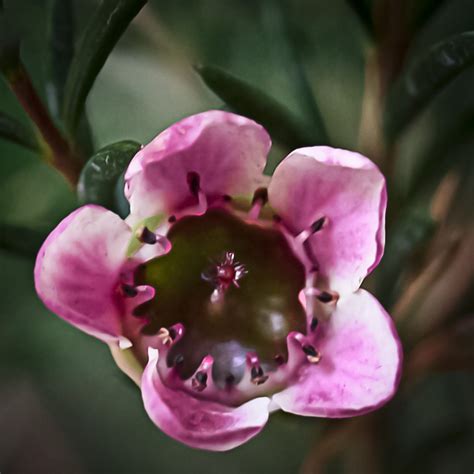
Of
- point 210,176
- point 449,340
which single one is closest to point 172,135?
point 210,176

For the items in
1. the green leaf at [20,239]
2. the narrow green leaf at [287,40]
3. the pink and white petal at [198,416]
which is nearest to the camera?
the pink and white petal at [198,416]

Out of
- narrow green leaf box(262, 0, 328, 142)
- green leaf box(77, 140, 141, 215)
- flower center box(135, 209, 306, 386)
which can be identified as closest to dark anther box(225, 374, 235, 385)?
flower center box(135, 209, 306, 386)

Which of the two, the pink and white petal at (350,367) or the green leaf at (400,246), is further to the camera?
the green leaf at (400,246)

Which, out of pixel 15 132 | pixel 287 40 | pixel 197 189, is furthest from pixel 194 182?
pixel 287 40

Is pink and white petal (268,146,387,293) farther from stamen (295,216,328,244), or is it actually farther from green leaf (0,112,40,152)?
green leaf (0,112,40,152)

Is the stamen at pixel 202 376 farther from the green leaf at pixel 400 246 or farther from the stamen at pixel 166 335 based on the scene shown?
the green leaf at pixel 400 246

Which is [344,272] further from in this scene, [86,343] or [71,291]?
[86,343]

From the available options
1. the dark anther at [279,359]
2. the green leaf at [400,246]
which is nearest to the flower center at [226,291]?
the dark anther at [279,359]

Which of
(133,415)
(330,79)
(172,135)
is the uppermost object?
(172,135)
